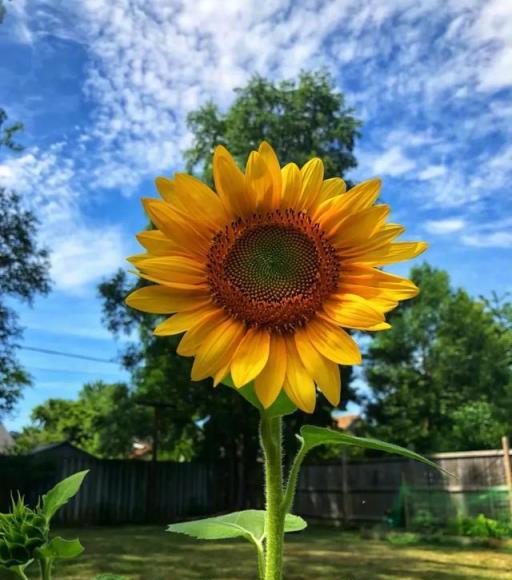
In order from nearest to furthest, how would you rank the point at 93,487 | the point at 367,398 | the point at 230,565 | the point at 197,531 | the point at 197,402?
the point at 197,531
the point at 230,565
the point at 93,487
the point at 197,402
the point at 367,398

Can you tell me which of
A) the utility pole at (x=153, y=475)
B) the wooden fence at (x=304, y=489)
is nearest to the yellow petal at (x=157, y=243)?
the wooden fence at (x=304, y=489)

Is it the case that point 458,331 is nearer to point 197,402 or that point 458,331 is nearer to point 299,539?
point 197,402

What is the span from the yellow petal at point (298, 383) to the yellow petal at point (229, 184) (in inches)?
7.3

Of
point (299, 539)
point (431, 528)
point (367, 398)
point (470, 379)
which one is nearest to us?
point (431, 528)

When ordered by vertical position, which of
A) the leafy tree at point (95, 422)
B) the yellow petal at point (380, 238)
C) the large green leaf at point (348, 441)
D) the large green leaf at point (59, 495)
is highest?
the leafy tree at point (95, 422)

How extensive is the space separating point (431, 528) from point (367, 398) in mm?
9152

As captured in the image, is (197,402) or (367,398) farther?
(367,398)

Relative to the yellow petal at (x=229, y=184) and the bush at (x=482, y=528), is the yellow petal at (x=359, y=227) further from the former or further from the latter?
the bush at (x=482, y=528)

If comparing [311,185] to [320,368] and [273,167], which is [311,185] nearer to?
[273,167]

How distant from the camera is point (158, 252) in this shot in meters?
0.78

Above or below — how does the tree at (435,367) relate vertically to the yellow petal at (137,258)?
above

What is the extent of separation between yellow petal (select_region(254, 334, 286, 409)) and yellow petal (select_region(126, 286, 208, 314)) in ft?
0.35

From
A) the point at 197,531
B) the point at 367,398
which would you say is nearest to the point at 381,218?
the point at 197,531

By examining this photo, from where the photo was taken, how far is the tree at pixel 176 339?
16.3m
